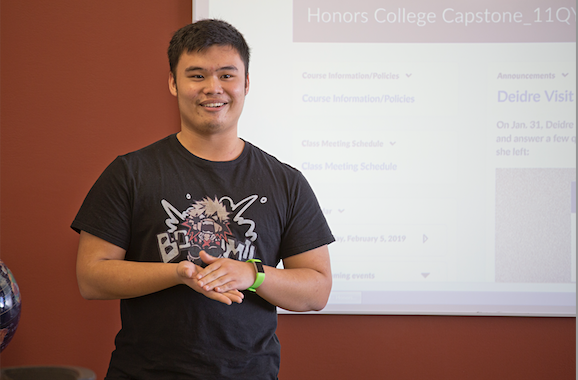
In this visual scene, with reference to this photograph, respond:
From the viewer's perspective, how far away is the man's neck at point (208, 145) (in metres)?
1.27

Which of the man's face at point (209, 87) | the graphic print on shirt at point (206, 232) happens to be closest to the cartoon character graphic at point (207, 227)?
the graphic print on shirt at point (206, 232)

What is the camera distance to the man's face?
3.97ft

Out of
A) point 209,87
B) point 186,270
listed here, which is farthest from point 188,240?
point 209,87

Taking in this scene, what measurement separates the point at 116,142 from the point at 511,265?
2049mm

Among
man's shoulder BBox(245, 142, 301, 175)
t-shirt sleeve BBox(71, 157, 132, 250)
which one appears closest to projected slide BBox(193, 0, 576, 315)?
man's shoulder BBox(245, 142, 301, 175)

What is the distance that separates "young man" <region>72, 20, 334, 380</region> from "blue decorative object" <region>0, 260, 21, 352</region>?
55 cm

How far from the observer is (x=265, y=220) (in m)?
1.23

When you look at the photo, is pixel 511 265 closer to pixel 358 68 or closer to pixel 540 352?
pixel 540 352

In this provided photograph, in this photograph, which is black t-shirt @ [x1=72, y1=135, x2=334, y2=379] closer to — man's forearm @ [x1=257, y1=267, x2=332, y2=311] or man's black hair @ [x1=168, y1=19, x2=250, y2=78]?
man's forearm @ [x1=257, y1=267, x2=332, y2=311]

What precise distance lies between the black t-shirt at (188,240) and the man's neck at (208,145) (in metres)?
0.03

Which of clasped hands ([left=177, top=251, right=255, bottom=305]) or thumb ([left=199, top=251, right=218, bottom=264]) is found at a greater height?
thumb ([left=199, top=251, right=218, bottom=264])

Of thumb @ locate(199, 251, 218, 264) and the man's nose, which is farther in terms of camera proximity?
the man's nose

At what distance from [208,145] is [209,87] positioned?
0.17m

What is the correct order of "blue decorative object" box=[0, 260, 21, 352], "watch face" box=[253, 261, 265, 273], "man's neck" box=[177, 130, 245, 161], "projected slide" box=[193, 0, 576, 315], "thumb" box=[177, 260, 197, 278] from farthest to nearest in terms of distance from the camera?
"projected slide" box=[193, 0, 576, 315], "blue decorative object" box=[0, 260, 21, 352], "man's neck" box=[177, 130, 245, 161], "watch face" box=[253, 261, 265, 273], "thumb" box=[177, 260, 197, 278]
